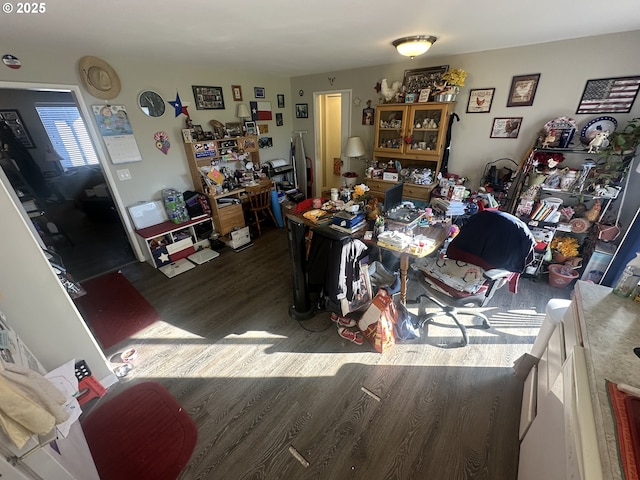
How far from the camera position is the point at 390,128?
3.44m

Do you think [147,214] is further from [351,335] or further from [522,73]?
[522,73]

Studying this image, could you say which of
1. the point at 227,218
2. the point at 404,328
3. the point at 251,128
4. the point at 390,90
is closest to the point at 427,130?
the point at 390,90

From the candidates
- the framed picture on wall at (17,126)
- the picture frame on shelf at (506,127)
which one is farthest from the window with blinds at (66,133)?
the picture frame on shelf at (506,127)

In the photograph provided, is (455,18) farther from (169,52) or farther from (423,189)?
(169,52)

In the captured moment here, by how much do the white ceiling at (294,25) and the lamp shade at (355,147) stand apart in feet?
4.31

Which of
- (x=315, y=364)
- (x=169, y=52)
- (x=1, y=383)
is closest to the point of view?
(x=1, y=383)

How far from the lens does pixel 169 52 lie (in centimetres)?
255

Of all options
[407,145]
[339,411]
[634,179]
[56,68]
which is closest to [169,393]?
[339,411]

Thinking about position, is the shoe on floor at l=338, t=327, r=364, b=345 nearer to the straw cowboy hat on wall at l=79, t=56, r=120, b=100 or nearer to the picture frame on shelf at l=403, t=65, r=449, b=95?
the picture frame on shelf at l=403, t=65, r=449, b=95

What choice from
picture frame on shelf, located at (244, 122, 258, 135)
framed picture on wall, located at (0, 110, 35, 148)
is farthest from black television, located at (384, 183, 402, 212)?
framed picture on wall, located at (0, 110, 35, 148)

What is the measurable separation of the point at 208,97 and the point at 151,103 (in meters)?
0.75

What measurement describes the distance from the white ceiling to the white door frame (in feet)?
0.82

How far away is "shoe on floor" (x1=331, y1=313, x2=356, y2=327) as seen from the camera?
2.20 metres

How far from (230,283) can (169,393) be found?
1.25 m
